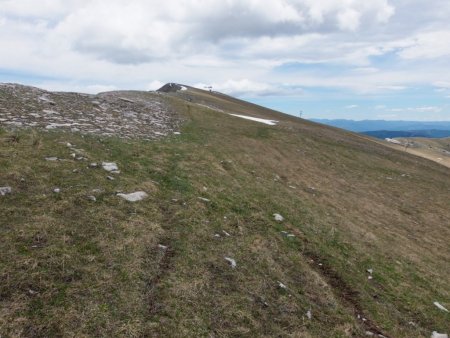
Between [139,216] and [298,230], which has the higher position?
[139,216]

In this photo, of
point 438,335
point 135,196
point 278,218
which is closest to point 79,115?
point 135,196

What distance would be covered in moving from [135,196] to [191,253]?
14.2 feet

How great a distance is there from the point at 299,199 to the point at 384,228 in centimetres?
559

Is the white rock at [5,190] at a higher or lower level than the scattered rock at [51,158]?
lower

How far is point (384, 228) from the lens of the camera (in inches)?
869

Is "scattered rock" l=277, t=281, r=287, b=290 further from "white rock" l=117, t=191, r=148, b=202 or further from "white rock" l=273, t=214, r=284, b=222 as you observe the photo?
"white rock" l=117, t=191, r=148, b=202

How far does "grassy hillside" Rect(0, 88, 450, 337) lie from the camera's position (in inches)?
347

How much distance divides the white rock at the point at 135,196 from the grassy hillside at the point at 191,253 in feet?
1.29

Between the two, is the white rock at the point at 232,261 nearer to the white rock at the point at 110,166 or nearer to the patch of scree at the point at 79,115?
the white rock at the point at 110,166

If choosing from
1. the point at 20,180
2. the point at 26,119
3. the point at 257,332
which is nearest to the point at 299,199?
the point at 257,332

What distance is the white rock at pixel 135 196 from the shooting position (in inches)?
569

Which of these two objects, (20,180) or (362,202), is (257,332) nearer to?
(20,180)

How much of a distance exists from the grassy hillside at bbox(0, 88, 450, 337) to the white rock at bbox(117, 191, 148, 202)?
0.39 m

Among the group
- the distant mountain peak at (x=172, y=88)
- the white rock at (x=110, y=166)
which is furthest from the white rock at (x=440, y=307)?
the distant mountain peak at (x=172, y=88)
